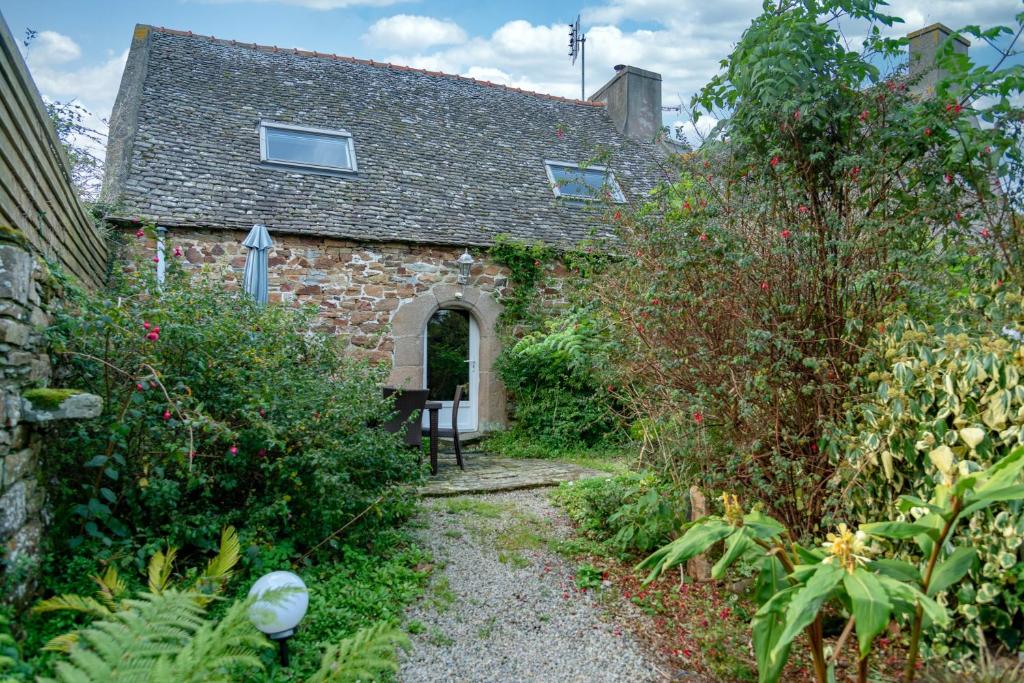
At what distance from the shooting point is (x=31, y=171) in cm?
346

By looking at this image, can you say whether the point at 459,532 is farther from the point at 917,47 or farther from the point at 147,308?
the point at 917,47

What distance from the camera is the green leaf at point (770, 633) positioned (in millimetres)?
1861

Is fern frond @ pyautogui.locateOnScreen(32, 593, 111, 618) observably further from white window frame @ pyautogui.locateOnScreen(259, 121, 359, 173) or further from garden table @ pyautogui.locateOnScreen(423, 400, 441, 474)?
white window frame @ pyautogui.locateOnScreen(259, 121, 359, 173)

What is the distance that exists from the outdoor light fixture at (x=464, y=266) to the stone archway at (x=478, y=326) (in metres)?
0.13

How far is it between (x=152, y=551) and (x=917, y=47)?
9.73m

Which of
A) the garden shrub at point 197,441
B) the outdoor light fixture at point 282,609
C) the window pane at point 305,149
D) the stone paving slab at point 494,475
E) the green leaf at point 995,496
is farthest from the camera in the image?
the window pane at point 305,149

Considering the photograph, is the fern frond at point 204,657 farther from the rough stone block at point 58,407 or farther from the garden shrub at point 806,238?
the garden shrub at point 806,238

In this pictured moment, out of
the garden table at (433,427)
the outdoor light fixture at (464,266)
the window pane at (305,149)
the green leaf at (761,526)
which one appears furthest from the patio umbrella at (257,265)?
the green leaf at (761,526)

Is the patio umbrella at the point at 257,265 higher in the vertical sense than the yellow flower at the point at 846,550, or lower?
higher

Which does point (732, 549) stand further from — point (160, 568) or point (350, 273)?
point (350, 273)

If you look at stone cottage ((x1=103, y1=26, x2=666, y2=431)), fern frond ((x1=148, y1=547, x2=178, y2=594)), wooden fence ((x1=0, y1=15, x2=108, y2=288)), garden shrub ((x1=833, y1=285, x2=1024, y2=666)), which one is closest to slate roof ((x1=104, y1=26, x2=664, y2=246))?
stone cottage ((x1=103, y1=26, x2=666, y2=431))

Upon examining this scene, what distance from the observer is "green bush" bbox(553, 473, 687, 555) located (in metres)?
4.21

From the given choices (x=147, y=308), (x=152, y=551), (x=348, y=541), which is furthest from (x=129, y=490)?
(x=348, y=541)

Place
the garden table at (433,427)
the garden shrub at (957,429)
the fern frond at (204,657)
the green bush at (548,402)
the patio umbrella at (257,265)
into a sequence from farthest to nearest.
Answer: the green bush at (548,402)
the garden table at (433,427)
the patio umbrella at (257,265)
the garden shrub at (957,429)
the fern frond at (204,657)
